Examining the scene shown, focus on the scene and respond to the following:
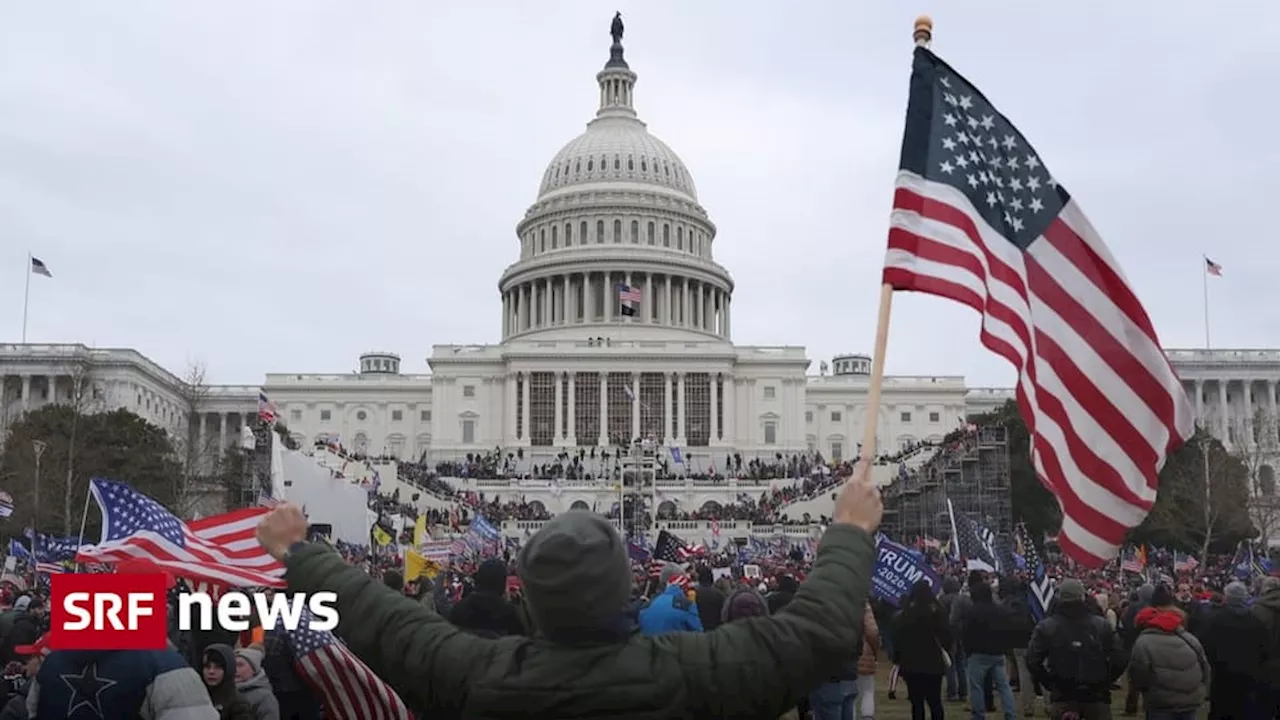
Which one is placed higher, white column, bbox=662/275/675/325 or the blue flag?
white column, bbox=662/275/675/325

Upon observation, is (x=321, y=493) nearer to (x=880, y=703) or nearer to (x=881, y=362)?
(x=880, y=703)

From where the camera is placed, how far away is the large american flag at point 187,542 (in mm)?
11359

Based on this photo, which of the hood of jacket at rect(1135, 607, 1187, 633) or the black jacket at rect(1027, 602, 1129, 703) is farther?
the hood of jacket at rect(1135, 607, 1187, 633)

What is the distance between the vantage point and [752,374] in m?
103

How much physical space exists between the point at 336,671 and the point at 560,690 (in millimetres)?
4386

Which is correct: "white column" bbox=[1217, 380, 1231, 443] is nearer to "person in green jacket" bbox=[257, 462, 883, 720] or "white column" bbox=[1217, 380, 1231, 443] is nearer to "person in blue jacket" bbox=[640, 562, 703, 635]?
"person in blue jacket" bbox=[640, 562, 703, 635]

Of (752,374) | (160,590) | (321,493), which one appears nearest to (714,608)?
(160,590)

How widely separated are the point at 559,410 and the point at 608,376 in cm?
430

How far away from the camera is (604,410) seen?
9831 centimetres

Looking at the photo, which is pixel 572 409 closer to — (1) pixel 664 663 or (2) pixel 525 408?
(2) pixel 525 408

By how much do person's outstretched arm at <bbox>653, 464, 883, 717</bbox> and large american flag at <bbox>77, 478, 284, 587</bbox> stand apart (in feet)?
26.2

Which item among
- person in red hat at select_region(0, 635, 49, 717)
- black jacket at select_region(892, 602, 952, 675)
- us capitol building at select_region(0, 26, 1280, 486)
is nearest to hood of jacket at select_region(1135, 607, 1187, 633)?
black jacket at select_region(892, 602, 952, 675)

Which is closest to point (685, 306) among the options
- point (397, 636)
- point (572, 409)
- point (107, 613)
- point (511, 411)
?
point (572, 409)

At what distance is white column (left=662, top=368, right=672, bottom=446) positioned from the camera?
9924 centimetres
